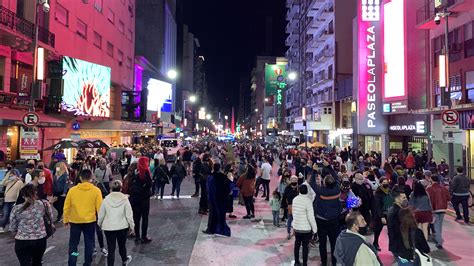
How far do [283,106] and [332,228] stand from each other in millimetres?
82271

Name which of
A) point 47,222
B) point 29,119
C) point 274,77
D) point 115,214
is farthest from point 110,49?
point 47,222

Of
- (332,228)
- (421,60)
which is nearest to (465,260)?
(332,228)

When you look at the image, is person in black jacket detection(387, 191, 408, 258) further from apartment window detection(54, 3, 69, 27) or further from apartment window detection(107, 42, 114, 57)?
apartment window detection(107, 42, 114, 57)

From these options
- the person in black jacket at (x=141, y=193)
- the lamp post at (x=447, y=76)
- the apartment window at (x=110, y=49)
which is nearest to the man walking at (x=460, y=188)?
the lamp post at (x=447, y=76)

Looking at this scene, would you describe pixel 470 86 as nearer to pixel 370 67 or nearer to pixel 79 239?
pixel 370 67

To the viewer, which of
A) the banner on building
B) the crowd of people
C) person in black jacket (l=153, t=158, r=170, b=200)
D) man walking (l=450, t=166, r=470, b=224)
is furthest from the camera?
the banner on building

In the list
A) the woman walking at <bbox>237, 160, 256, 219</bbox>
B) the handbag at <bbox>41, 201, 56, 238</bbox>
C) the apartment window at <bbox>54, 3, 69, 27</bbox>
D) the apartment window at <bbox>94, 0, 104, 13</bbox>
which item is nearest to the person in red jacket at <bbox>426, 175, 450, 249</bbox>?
the woman walking at <bbox>237, 160, 256, 219</bbox>

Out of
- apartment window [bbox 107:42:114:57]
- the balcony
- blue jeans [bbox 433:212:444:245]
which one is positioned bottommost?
blue jeans [bbox 433:212:444:245]

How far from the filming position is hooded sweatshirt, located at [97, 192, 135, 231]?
6438 millimetres

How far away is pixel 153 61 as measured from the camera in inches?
2756

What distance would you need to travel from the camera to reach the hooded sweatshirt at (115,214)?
6.44m

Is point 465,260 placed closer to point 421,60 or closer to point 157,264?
point 157,264

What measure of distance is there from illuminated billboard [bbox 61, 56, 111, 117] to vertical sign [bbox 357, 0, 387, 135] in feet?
71.6

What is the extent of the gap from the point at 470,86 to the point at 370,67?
11.1m
